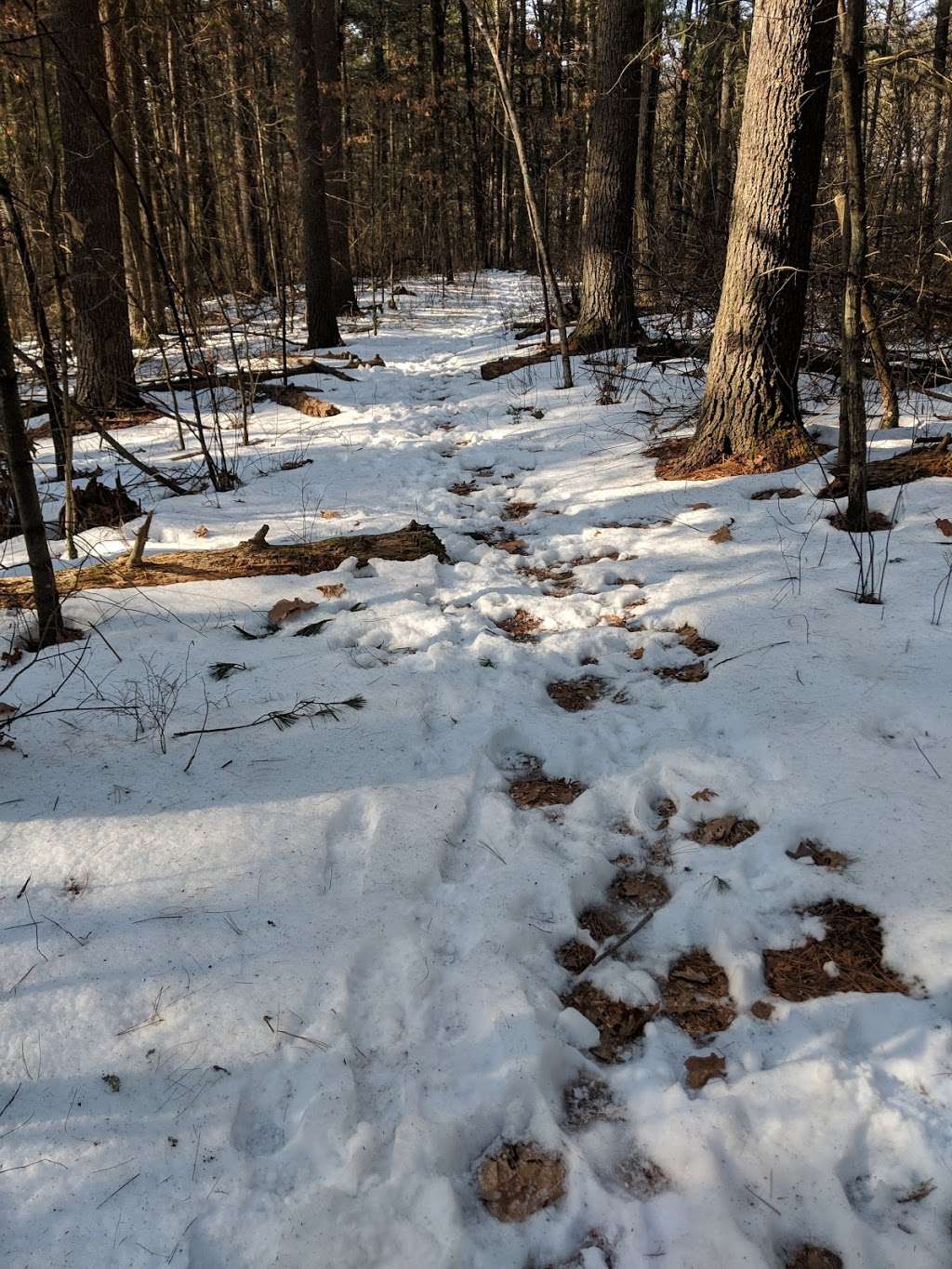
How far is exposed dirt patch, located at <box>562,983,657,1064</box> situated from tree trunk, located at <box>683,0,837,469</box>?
428 cm

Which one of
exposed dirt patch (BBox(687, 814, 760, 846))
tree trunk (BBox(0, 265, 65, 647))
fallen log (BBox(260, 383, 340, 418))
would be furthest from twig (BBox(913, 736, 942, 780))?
fallen log (BBox(260, 383, 340, 418))

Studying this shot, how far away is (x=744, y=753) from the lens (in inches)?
113

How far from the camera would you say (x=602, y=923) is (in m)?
2.31

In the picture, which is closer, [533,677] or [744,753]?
[744,753]

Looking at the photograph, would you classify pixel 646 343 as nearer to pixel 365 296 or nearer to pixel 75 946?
pixel 75 946

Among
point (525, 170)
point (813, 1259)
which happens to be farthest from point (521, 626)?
point (525, 170)

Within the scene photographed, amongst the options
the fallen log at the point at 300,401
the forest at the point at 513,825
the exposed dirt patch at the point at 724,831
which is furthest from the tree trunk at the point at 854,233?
the fallen log at the point at 300,401

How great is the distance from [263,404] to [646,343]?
15.9ft

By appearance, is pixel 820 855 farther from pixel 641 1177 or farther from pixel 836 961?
pixel 641 1177

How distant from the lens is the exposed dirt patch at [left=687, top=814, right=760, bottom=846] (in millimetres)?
2521

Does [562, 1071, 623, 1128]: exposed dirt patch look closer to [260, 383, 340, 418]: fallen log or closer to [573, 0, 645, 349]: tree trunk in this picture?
[260, 383, 340, 418]: fallen log

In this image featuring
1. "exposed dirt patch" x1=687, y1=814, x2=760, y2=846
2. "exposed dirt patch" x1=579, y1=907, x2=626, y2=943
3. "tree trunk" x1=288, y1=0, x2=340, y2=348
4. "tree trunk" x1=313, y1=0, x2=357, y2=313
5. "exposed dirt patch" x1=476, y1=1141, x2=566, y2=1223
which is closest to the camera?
"exposed dirt patch" x1=476, y1=1141, x2=566, y2=1223

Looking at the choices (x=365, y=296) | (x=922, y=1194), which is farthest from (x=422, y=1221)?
(x=365, y=296)

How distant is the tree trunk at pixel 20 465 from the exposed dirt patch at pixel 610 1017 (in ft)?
8.60
